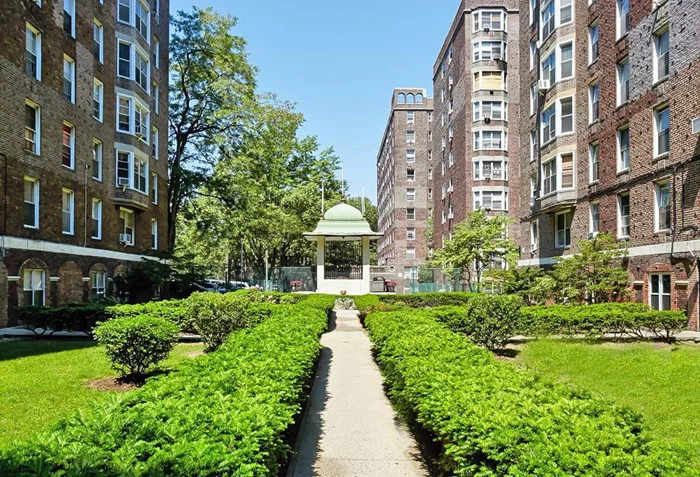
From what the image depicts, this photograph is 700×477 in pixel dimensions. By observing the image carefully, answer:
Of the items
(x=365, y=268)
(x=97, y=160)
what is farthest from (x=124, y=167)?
(x=365, y=268)

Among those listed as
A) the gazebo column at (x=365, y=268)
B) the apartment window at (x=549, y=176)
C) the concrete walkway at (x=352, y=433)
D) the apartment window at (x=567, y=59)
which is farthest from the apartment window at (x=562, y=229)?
the concrete walkway at (x=352, y=433)

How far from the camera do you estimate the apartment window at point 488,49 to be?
129ft

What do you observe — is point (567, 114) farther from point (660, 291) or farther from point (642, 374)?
point (642, 374)

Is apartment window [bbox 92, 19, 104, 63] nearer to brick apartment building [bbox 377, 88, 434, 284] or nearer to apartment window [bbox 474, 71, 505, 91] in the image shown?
apartment window [bbox 474, 71, 505, 91]

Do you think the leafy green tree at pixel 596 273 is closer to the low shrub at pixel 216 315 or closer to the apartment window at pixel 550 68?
the apartment window at pixel 550 68

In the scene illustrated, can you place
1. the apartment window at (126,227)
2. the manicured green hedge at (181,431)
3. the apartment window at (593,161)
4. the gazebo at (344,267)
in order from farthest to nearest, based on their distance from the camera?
the gazebo at (344,267)
the apartment window at (126,227)
the apartment window at (593,161)
the manicured green hedge at (181,431)

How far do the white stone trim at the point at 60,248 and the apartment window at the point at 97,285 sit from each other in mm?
846

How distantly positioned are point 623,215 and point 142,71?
81.9 ft

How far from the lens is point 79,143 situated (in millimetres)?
22109

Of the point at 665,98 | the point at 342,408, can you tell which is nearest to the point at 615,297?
the point at 665,98

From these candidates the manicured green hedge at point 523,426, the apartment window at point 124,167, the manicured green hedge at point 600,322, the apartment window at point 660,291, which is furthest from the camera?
the apartment window at point 124,167

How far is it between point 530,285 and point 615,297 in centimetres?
329

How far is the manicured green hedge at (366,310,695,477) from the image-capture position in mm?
3092

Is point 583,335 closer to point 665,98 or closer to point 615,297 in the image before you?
point 615,297
